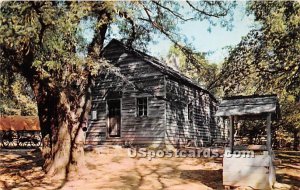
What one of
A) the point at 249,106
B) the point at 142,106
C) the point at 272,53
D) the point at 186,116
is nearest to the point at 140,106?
the point at 142,106

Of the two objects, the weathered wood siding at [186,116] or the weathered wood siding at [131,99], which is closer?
the weathered wood siding at [131,99]

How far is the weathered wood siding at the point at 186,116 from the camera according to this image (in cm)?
1988

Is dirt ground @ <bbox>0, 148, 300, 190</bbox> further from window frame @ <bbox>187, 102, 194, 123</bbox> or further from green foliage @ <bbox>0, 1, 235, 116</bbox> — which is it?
window frame @ <bbox>187, 102, 194, 123</bbox>

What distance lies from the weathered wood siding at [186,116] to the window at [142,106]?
1436 mm

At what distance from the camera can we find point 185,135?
21.4m

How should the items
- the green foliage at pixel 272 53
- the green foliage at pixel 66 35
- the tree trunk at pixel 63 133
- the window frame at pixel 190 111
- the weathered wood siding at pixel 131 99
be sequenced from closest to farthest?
the green foliage at pixel 66 35 < the green foliage at pixel 272 53 < the tree trunk at pixel 63 133 < the weathered wood siding at pixel 131 99 < the window frame at pixel 190 111

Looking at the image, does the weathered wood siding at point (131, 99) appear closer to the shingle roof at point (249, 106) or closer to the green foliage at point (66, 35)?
the green foliage at point (66, 35)

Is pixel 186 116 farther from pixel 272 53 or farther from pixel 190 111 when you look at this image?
pixel 272 53

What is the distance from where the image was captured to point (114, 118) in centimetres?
2148

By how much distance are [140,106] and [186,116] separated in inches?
128

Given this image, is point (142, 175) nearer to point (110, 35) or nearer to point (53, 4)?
point (53, 4)

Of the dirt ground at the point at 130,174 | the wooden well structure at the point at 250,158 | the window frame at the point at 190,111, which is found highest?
the window frame at the point at 190,111

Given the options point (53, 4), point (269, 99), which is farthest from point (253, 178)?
point (53, 4)

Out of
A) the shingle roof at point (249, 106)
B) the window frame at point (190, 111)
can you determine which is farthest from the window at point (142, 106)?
the shingle roof at point (249, 106)
